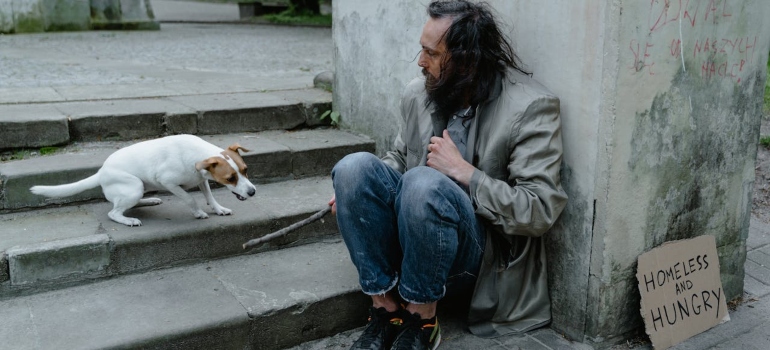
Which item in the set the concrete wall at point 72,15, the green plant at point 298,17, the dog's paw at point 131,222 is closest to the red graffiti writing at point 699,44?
the dog's paw at point 131,222

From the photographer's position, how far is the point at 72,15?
10.8 meters

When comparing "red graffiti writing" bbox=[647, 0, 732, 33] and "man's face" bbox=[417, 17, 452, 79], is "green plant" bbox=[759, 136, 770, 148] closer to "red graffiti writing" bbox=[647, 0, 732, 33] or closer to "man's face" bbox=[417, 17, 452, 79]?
"red graffiti writing" bbox=[647, 0, 732, 33]

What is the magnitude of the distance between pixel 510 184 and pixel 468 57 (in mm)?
525

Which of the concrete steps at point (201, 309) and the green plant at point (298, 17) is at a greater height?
the green plant at point (298, 17)

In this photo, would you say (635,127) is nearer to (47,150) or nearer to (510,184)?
(510,184)

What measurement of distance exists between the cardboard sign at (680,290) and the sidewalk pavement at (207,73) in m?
0.08

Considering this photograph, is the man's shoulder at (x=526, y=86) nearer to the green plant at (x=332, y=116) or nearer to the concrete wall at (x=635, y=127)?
the concrete wall at (x=635, y=127)

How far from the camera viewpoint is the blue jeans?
8.16ft

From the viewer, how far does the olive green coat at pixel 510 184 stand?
2.58 meters

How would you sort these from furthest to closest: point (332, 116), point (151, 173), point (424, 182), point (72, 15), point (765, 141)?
point (72, 15) < point (765, 141) < point (332, 116) < point (151, 173) < point (424, 182)

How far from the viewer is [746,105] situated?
121 inches

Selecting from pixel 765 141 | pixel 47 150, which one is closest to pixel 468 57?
pixel 47 150

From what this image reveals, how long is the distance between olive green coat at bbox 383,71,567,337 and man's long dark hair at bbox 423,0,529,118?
59 mm

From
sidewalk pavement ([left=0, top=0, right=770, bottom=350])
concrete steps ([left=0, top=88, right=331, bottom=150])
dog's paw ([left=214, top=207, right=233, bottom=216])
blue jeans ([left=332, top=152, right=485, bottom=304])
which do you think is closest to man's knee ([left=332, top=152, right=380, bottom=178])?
blue jeans ([left=332, top=152, right=485, bottom=304])
